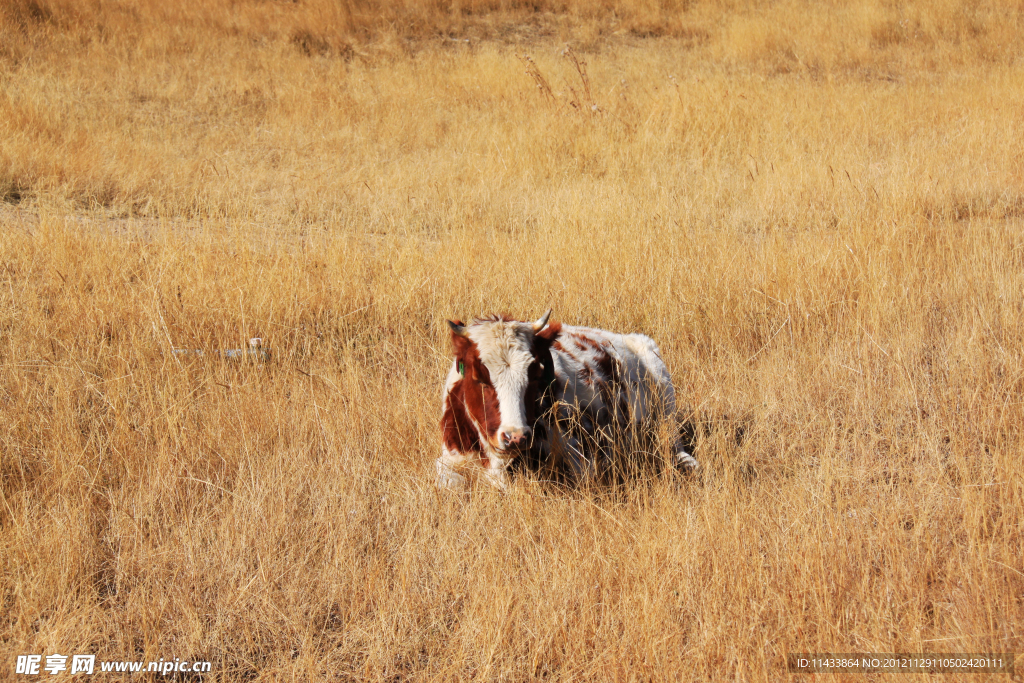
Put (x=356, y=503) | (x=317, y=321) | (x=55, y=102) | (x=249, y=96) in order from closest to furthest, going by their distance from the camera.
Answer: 1. (x=356, y=503)
2. (x=317, y=321)
3. (x=55, y=102)
4. (x=249, y=96)

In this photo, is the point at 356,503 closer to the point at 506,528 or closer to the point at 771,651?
the point at 506,528

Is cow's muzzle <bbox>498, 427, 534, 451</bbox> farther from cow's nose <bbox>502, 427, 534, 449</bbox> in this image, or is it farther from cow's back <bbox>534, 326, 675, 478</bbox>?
cow's back <bbox>534, 326, 675, 478</bbox>

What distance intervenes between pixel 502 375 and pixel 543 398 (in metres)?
→ 0.41

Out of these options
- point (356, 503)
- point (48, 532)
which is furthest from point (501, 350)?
point (48, 532)

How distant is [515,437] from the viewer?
2846mm

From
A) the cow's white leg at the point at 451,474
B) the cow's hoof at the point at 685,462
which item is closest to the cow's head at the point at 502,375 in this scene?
Answer: the cow's white leg at the point at 451,474

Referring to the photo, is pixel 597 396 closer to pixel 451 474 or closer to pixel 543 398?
pixel 543 398

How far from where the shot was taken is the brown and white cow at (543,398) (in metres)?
2.99

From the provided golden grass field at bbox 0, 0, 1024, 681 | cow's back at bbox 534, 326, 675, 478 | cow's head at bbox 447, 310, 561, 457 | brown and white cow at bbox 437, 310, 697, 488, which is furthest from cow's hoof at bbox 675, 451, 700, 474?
cow's head at bbox 447, 310, 561, 457

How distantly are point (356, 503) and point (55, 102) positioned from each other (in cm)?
884

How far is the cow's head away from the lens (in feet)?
9.58

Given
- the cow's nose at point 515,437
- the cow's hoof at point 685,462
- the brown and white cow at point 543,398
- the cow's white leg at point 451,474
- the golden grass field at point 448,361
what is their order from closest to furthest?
the golden grass field at point 448,361 < the cow's nose at point 515,437 < the brown and white cow at point 543,398 < the cow's white leg at point 451,474 < the cow's hoof at point 685,462

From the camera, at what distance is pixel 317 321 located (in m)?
4.93

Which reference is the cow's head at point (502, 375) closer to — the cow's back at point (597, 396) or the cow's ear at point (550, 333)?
the cow's ear at point (550, 333)
